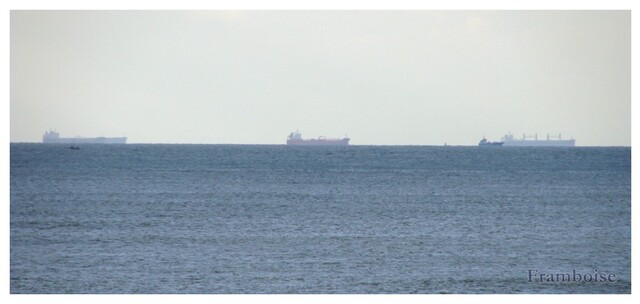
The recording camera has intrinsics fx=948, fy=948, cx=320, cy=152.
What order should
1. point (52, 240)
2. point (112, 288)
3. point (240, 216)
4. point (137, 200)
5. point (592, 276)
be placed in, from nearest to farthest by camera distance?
point (112, 288) < point (592, 276) < point (52, 240) < point (240, 216) < point (137, 200)

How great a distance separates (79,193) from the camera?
65.4m

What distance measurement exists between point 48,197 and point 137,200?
780 cm

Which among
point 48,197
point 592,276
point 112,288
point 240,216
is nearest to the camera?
point 112,288

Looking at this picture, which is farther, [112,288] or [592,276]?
[592,276]

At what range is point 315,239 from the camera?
37.6 meters

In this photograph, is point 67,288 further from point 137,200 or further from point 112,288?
point 137,200

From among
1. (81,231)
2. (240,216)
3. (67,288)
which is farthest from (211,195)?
(67,288)

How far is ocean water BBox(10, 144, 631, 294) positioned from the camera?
1105 inches

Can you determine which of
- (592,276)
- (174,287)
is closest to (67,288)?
(174,287)

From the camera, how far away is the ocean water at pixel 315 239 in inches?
1105

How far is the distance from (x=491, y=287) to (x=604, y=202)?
35630mm

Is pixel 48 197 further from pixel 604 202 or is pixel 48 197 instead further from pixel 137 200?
A: pixel 604 202

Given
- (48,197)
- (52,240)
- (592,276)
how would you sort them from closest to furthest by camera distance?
(592,276) → (52,240) → (48,197)

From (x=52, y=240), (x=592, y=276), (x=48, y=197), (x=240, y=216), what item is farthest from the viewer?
(x=48, y=197)
